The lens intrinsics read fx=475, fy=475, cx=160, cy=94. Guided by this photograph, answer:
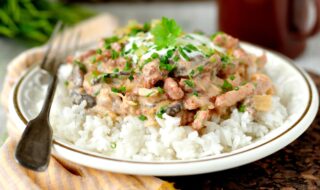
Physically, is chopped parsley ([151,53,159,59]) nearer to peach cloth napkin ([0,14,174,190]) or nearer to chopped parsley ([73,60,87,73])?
chopped parsley ([73,60,87,73])

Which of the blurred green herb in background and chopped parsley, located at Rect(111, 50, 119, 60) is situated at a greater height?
chopped parsley, located at Rect(111, 50, 119, 60)

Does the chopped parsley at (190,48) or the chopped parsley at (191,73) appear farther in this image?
the chopped parsley at (190,48)

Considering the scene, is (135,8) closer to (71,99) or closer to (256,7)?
(256,7)

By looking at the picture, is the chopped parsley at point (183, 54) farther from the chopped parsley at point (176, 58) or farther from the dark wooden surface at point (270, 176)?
the dark wooden surface at point (270, 176)

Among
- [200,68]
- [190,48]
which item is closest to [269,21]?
[190,48]

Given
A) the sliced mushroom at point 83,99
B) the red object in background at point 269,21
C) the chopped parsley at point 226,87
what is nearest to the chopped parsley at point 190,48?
the chopped parsley at point 226,87

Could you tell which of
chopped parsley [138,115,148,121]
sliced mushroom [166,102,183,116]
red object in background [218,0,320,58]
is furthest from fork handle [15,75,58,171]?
red object in background [218,0,320,58]
